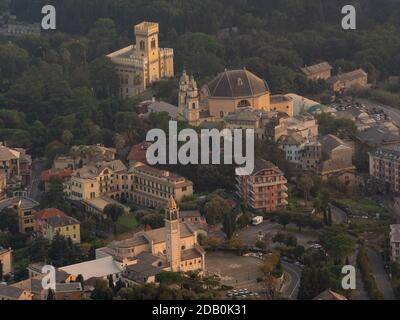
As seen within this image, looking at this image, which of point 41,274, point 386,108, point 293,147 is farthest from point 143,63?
point 41,274

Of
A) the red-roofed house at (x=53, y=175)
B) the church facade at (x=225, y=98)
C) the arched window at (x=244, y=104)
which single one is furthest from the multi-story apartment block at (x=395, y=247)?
the arched window at (x=244, y=104)

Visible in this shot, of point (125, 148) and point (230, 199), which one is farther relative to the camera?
point (125, 148)

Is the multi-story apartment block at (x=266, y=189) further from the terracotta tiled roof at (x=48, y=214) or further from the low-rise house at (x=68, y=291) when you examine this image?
the low-rise house at (x=68, y=291)

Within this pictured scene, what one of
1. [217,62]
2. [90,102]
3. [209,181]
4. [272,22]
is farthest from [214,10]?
[209,181]

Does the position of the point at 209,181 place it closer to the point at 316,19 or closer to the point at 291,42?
the point at 291,42
